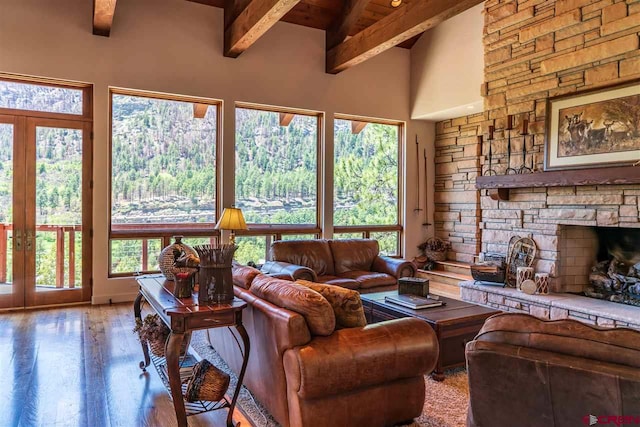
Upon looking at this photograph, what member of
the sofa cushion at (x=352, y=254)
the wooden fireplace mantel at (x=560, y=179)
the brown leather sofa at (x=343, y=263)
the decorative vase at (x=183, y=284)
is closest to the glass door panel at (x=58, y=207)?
the brown leather sofa at (x=343, y=263)

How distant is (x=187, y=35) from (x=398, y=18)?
286 cm

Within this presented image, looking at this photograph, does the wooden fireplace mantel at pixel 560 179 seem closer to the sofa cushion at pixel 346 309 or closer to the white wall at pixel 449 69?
the white wall at pixel 449 69

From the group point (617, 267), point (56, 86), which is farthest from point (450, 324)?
point (56, 86)

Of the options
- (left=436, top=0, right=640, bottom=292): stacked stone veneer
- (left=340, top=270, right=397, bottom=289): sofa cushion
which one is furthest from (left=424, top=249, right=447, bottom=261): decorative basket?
(left=340, top=270, right=397, bottom=289): sofa cushion

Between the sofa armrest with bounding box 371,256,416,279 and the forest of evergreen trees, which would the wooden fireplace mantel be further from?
the forest of evergreen trees

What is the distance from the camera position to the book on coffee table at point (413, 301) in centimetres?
351

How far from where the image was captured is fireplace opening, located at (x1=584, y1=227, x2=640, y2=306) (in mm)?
4262

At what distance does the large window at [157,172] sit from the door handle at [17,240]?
989 mm

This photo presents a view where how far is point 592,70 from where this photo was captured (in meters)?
4.25

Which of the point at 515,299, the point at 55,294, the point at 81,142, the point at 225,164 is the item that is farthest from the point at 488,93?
the point at 55,294

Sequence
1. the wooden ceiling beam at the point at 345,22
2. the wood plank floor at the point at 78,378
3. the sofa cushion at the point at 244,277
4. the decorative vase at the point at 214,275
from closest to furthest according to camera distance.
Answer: the decorative vase at the point at 214,275
the wood plank floor at the point at 78,378
the sofa cushion at the point at 244,277
the wooden ceiling beam at the point at 345,22

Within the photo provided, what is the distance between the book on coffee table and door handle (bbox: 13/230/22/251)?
14.3 feet

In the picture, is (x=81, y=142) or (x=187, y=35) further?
(x=187, y=35)

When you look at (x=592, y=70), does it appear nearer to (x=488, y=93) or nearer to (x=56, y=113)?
(x=488, y=93)
